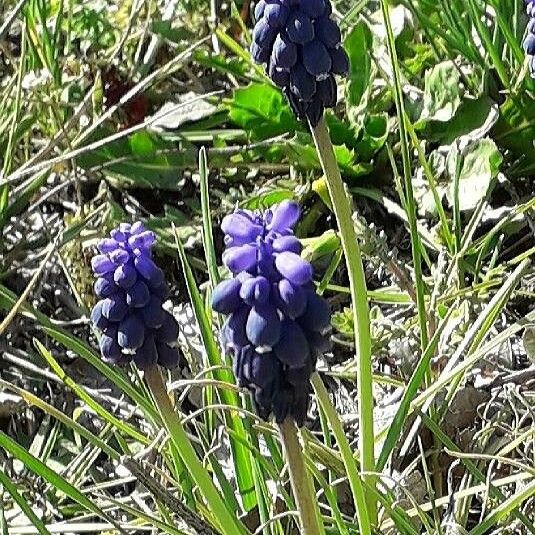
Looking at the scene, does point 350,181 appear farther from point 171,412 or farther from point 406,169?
point 171,412

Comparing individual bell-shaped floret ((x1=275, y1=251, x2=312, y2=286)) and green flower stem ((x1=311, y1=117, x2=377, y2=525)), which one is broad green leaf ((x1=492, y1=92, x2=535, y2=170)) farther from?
individual bell-shaped floret ((x1=275, y1=251, x2=312, y2=286))

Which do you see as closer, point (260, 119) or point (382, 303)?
point (382, 303)

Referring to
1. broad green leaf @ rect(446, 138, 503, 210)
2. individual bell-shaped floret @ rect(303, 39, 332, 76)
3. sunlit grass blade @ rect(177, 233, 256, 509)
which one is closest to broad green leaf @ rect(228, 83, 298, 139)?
broad green leaf @ rect(446, 138, 503, 210)

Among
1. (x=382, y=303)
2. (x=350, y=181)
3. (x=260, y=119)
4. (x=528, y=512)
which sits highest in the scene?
(x=260, y=119)

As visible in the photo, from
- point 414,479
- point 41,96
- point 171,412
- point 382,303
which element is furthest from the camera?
point 41,96

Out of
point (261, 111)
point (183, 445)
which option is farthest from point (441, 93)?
point (183, 445)

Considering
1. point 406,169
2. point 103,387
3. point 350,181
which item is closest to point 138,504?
point 103,387

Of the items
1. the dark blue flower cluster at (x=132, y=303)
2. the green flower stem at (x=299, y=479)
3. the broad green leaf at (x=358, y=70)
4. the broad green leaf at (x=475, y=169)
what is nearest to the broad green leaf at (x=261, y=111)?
the broad green leaf at (x=358, y=70)
